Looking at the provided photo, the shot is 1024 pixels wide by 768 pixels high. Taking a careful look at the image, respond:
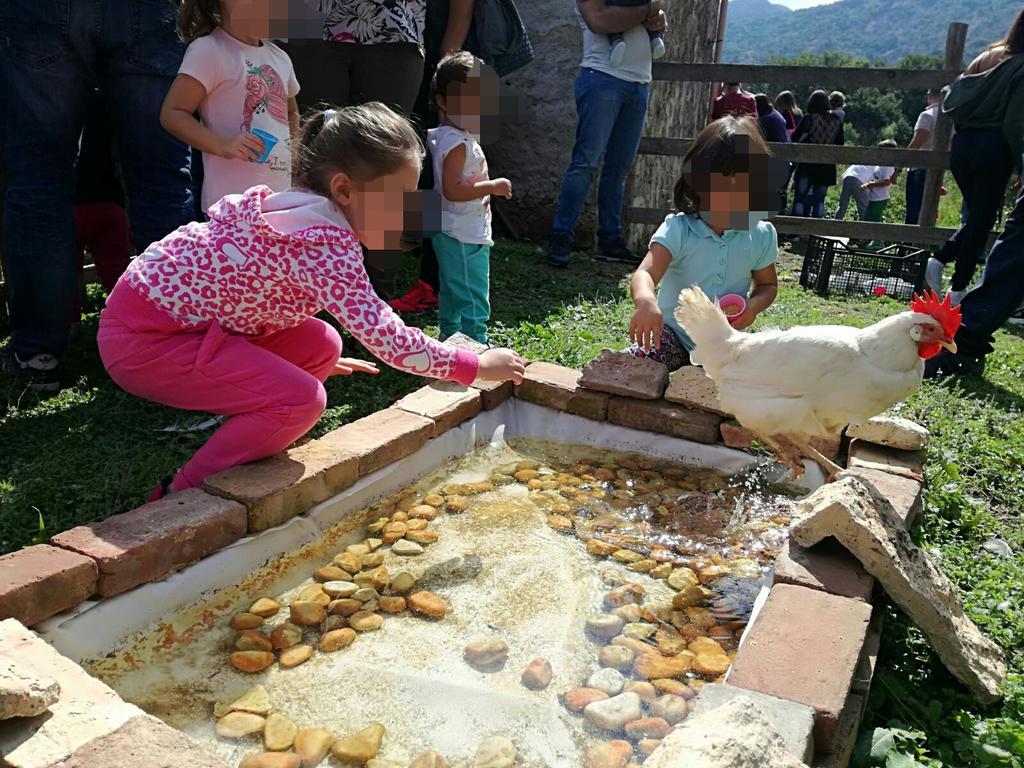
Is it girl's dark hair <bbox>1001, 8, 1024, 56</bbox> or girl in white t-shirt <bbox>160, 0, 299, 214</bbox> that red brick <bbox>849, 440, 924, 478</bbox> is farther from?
girl's dark hair <bbox>1001, 8, 1024, 56</bbox>

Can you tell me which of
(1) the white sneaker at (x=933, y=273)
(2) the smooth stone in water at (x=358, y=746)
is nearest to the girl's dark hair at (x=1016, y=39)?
(1) the white sneaker at (x=933, y=273)

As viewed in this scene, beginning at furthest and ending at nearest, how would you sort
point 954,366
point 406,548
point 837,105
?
point 837,105
point 954,366
point 406,548

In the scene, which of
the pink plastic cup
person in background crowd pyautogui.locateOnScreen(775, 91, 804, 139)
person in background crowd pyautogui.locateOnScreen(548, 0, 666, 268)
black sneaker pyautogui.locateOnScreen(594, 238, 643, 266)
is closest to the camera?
the pink plastic cup

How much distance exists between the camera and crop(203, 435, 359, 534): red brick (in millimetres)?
2094

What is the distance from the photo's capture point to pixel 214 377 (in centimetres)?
225

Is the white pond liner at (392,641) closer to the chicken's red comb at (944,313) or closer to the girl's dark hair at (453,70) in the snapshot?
the chicken's red comb at (944,313)

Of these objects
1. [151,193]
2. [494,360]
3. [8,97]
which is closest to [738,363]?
[494,360]

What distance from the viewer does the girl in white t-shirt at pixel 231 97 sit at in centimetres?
283

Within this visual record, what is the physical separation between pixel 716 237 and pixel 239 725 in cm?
241

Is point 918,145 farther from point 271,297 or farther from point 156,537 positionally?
point 156,537

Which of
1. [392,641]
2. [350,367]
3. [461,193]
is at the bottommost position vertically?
[392,641]

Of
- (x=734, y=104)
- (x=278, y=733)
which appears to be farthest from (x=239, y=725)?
(x=734, y=104)

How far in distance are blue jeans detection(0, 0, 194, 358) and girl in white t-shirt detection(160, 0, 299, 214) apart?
0.63 feet

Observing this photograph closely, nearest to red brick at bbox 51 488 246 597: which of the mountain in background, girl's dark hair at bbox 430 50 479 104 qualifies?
girl's dark hair at bbox 430 50 479 104
